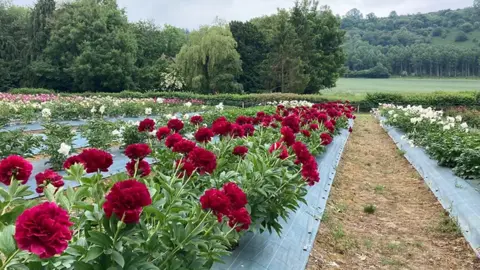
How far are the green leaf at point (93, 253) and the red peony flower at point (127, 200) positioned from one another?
0.64 ft

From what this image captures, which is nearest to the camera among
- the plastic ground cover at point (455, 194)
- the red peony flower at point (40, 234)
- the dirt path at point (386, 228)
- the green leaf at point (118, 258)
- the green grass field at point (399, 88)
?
the red peony flower at point (40, 234)

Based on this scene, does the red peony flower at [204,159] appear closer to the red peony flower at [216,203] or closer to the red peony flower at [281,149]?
the red peony flower at [216,203]

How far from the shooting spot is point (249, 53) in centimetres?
3866

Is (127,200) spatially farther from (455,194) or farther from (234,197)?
(455,194)

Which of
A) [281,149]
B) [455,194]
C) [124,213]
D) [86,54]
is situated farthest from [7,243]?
[86,54]

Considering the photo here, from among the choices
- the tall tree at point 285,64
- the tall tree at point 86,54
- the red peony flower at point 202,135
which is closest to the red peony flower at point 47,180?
the red peony flower at point 202,135

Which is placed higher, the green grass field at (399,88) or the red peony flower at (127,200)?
the red peony flower at (127,200)

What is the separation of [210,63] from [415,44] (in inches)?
2076

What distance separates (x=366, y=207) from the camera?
5758mm

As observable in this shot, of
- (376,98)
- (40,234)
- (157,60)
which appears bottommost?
(376,98)

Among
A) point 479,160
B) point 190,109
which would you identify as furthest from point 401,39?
point 479,160

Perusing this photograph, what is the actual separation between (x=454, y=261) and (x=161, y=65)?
125 ft

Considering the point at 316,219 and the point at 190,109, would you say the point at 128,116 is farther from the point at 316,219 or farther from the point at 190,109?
the point at 316,219

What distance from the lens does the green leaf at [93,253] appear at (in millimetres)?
1459
